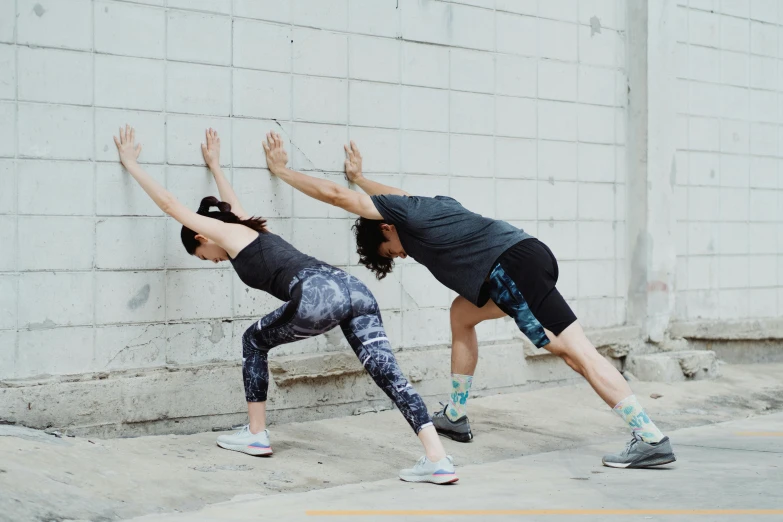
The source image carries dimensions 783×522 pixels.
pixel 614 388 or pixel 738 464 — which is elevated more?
pixel 614 388

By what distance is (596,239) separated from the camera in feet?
22.2

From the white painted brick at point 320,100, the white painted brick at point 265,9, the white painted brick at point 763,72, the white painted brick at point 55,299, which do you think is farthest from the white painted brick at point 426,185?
the white painted brick at point 763,72

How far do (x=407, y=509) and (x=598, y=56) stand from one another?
13.4ft

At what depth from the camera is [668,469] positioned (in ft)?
14.8

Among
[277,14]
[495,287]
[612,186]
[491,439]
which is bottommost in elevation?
[491,439]

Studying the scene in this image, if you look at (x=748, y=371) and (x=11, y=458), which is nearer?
(x=11, y=458)

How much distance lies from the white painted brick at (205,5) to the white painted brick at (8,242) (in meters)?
1.30

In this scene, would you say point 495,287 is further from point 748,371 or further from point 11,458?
point 748,371

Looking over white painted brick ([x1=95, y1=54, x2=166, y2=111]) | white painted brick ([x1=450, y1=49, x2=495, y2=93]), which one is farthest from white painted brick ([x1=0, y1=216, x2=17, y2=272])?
white painted brick ([x1=450, y1=49, x2=495, y2=93])

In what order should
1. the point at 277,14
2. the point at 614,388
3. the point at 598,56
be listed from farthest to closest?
the point at 598,56, the point at 277,14, the point at 614,388

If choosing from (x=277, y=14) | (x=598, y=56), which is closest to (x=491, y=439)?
(x=277, y=14)

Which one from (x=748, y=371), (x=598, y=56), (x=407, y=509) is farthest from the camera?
(x=748, y=371)

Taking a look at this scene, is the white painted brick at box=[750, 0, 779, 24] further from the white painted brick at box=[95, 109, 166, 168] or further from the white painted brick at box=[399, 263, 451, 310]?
the white painted brick at box=[95, 109, 166, 168]

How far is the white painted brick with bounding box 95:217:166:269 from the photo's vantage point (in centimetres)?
466
